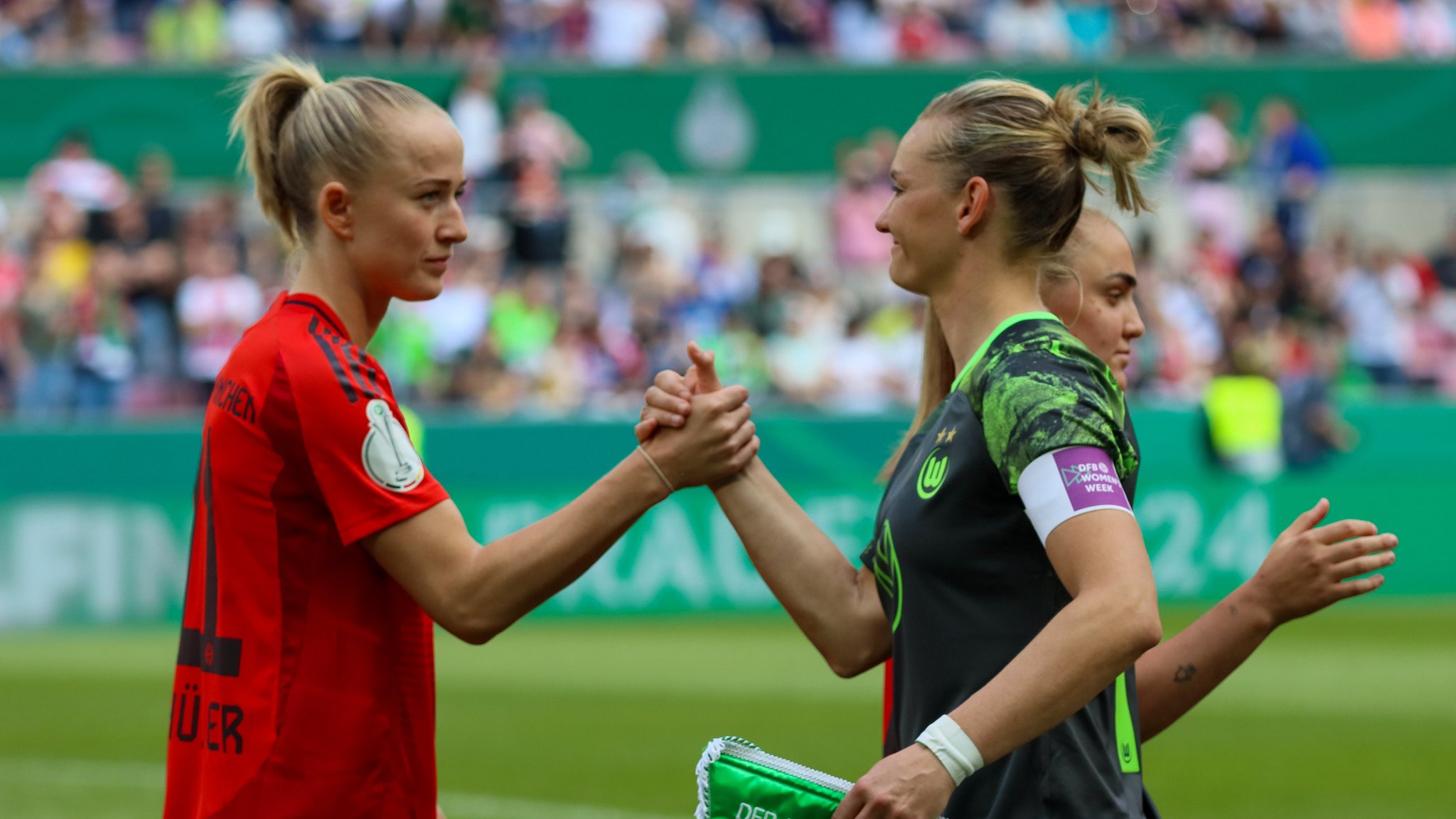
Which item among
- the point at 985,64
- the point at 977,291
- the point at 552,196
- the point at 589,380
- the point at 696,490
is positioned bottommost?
the point at 977,291

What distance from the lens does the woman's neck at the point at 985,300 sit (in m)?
3.19

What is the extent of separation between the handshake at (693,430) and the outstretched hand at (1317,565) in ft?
3.38

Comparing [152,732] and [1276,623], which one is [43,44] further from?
[1276,623]

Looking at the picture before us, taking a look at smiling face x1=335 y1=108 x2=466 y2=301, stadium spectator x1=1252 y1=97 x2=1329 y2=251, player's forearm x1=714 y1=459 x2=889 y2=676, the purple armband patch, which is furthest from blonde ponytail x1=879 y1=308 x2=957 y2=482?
stadium spectator x1=1252 y1=97 x2=1329 y2=251

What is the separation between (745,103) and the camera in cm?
2008

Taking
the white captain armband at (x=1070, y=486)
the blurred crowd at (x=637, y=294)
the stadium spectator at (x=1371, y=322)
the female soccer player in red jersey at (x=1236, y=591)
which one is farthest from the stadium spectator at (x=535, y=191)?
the white captain armband at (x=1070, y=486)

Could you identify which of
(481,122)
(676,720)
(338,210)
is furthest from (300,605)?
(481,122)

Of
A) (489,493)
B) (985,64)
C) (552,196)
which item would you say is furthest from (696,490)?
(985,64)

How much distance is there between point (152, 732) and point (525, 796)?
9.91 ft

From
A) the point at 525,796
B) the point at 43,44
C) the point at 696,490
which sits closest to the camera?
the point at 525,796

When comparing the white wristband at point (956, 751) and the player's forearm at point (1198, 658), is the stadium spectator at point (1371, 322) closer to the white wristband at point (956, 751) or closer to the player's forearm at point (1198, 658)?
the player's forearm at point (1198, 658)

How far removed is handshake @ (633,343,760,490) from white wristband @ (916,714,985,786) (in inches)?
31.1

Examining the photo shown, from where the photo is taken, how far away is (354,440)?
312cm

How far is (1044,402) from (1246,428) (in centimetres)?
1318
